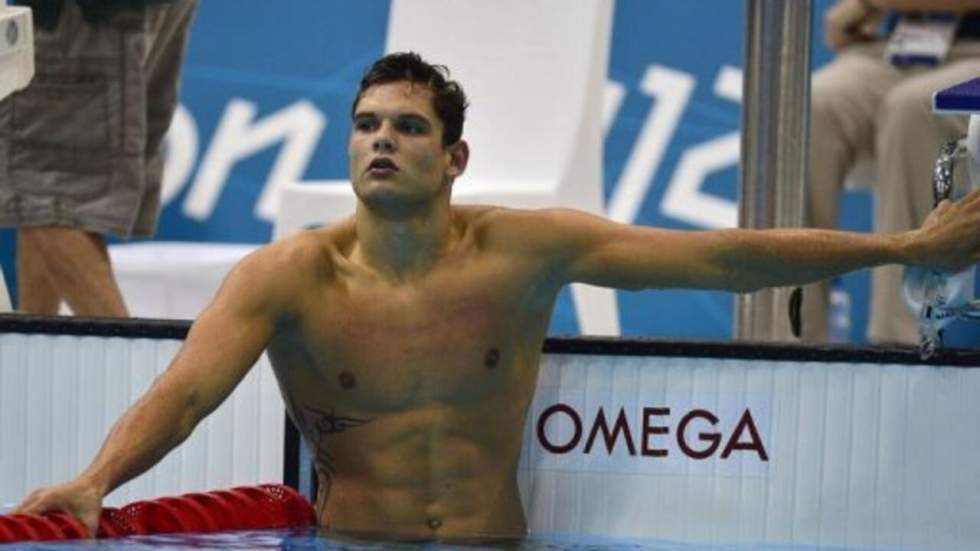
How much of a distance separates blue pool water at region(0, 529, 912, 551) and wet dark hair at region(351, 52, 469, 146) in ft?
2.05

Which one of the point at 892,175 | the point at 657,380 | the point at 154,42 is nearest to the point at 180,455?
the point at 657,380

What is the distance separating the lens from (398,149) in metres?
4.31

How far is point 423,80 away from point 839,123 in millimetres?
2088

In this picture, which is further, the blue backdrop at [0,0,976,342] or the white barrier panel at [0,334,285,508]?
the blue backdrop at [0,0,976,342]

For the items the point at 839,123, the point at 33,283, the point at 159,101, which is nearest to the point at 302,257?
the point at 33,283

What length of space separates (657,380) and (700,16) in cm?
219

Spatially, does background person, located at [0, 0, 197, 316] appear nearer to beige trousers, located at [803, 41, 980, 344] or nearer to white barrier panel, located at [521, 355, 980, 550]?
white barrier panel, located at [521, 355, 980, 550]

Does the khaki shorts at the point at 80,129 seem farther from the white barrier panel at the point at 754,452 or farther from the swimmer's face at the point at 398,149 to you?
the swimmer's face at the point at 398,149

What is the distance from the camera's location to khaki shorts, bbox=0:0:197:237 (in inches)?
219

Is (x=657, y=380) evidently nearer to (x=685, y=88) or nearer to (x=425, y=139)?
(x=425, y=139)

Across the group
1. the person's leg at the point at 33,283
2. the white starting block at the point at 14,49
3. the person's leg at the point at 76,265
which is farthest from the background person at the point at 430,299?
the person's leg at the point at 33,283

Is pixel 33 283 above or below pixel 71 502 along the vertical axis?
above

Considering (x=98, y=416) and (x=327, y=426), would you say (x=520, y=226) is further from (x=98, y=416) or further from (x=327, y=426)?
(x=98, y=416)

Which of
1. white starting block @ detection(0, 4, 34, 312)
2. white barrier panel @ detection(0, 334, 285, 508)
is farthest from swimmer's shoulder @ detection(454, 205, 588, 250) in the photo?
white starting block @ detection(0, 4, 34, 312)
